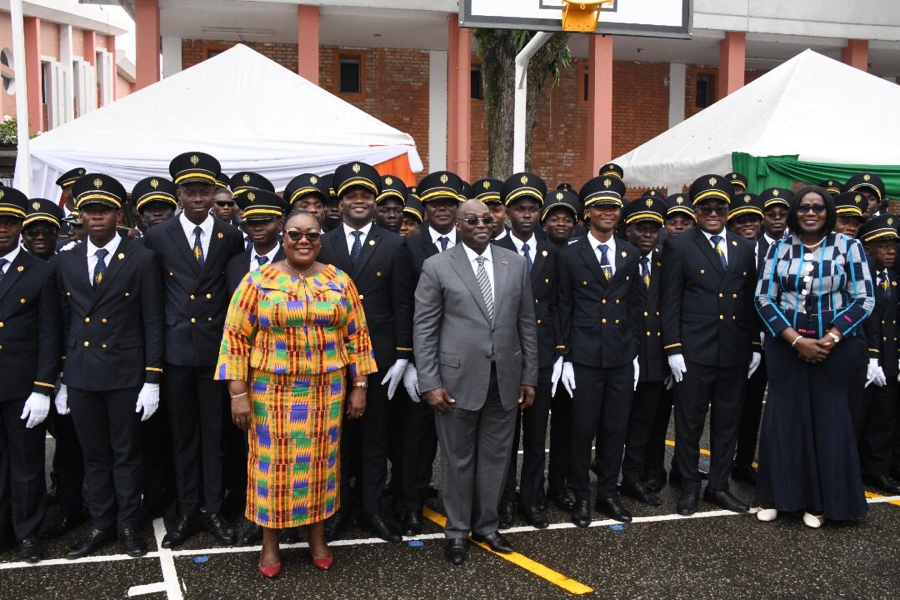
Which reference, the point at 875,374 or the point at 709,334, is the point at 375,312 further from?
the point at 875,374

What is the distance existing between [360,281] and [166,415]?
164cm

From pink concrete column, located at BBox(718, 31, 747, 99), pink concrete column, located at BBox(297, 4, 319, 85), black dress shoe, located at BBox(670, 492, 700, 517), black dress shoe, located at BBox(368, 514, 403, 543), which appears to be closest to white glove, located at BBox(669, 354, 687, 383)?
black dress shoe, located at BBox(670, 492, 700, 517)

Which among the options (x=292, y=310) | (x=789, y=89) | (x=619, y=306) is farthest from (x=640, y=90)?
(x=292, y=310)

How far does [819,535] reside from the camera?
495 centimetres

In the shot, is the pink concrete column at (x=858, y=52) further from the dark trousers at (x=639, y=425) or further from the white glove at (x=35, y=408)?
the white glove at (x=35, y=408)

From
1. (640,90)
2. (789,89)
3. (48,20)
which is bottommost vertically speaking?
(789,89)

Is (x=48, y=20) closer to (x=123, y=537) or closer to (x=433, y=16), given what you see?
(x=433, y=16)

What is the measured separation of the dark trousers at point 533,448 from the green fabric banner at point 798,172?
6009 millimetres

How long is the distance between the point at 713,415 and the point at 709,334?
581 mm

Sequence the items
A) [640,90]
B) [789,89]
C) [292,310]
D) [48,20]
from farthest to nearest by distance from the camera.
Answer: [48,20], [640,90], [789,89], [292,310]

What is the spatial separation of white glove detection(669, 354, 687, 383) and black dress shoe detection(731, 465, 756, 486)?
3.74 ft

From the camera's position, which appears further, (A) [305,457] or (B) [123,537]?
(B) [123,537]

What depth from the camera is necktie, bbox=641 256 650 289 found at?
551cm

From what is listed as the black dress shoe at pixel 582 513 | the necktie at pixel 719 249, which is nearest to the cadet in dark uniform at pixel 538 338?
the black dress shoe at pixel 582 513
